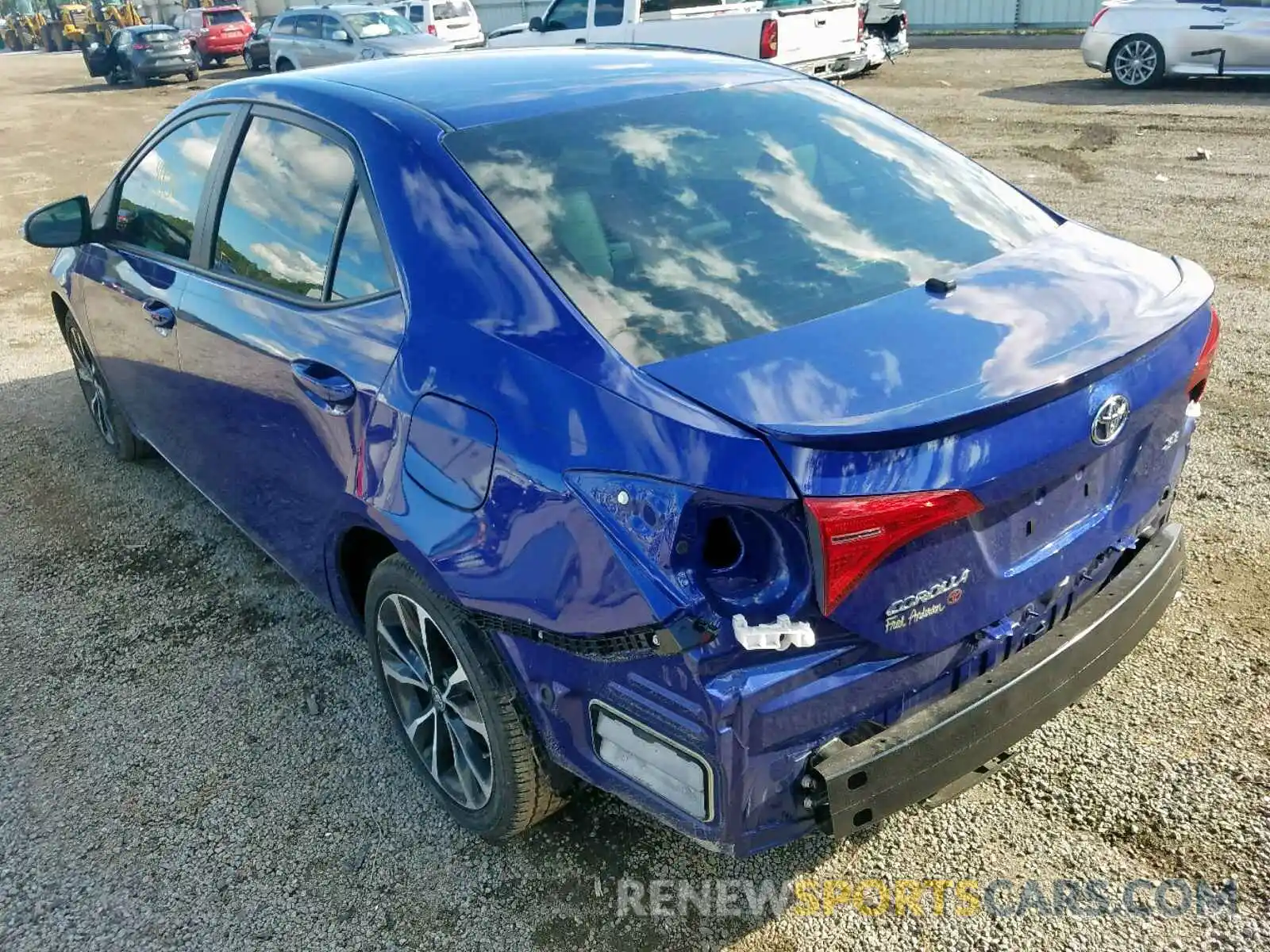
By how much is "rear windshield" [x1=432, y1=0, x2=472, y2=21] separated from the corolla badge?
22.4 m

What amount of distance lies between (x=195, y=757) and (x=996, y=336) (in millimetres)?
2476

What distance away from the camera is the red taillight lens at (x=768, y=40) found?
1296cm

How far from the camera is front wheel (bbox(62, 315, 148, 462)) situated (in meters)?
4.83

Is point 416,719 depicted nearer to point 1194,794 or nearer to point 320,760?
point 320,760

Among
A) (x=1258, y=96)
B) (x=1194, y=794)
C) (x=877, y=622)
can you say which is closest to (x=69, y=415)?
Answer: (x=877, y=622)

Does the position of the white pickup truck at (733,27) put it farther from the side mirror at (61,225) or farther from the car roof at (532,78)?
the car roof at (532,78)

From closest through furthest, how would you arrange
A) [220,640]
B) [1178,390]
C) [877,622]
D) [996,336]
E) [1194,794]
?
[877,622] < [996,336] < [1178,390] < [1194,794] < [220,640]

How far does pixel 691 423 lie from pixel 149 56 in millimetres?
29871

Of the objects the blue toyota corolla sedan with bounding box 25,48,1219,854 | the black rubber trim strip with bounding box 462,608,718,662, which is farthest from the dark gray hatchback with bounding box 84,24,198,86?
the black rubber trim strip with bounding box 462,608,718,662

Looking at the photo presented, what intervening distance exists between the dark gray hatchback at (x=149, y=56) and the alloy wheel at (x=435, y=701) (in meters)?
28.9

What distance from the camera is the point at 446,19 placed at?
22.0 meters

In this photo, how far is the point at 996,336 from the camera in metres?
2.09

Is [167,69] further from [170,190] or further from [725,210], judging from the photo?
[725,210]

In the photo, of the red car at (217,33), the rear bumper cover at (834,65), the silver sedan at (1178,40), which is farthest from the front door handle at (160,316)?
the red car at (217,33)
